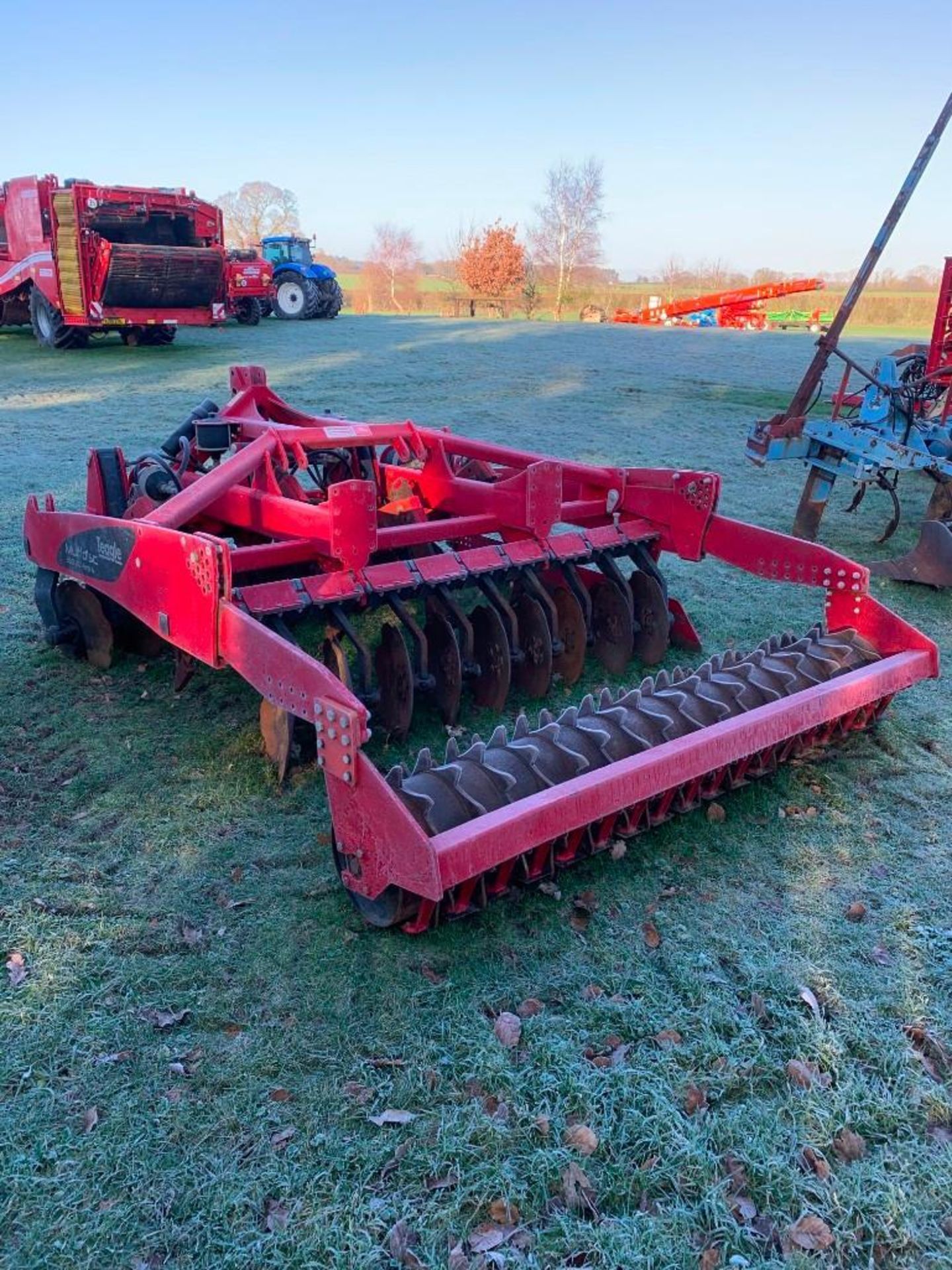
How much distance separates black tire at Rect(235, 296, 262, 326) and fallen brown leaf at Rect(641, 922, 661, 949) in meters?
18.8

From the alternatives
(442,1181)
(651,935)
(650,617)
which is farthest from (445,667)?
(442,1181)

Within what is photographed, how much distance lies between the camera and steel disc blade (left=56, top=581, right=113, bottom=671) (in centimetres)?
427

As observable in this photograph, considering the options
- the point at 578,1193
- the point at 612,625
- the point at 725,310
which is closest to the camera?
the point at 578,1193

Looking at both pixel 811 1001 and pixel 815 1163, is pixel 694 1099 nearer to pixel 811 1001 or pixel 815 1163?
pixel 815 1163

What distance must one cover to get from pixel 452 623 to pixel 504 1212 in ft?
7.69

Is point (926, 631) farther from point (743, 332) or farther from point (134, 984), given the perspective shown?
point (743, 332)

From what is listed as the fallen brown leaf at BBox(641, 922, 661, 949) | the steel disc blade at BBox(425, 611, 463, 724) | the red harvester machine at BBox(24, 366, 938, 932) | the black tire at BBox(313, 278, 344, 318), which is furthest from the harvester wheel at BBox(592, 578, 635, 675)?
the black tire at BBox(313, 278, 344, 318)

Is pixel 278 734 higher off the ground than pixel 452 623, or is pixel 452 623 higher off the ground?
pixel 452 623

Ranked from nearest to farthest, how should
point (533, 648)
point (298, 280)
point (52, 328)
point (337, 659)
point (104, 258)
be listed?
point (337, 659) < point (533, 648) < point (104, 258) < point (52, 328) < point (298, 280)

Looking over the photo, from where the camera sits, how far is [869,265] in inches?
252

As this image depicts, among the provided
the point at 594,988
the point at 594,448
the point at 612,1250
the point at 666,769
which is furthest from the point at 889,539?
the point at 612,1250

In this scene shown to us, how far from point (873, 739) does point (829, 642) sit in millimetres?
501

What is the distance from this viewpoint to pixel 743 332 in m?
25.4

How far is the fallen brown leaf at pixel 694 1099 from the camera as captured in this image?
2.14 m
